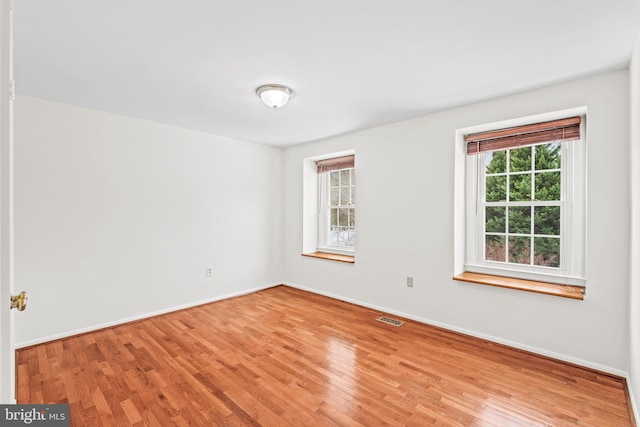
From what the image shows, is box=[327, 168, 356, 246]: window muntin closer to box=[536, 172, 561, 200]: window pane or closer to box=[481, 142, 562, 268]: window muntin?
box=[481, 142, 562, 268]: window muntin

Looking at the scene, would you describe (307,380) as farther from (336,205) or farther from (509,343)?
(336,205)

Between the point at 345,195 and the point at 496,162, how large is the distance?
→ 217cm

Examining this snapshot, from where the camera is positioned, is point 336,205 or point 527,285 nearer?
point 527,285

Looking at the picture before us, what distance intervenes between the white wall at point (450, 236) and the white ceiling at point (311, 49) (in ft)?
0.78

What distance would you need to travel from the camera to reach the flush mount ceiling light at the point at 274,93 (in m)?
2.63

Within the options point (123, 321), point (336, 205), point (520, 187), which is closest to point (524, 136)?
point (520, 187)

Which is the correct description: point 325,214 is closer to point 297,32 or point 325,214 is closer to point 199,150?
point 199,150

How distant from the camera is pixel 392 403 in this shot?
6.56 feet

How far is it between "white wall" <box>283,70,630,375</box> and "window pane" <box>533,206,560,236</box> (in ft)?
1.27

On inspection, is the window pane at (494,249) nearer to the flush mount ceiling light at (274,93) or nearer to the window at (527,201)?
the window at (527,201)

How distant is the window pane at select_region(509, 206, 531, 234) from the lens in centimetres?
300

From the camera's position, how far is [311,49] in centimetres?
208

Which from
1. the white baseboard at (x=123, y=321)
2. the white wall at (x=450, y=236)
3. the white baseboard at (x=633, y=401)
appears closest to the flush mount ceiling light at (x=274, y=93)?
the white wall at (x=450, y=236)

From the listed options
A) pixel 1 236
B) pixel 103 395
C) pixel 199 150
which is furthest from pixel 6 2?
pixel 199 150
